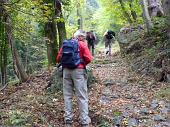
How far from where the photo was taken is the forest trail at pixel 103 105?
28.0 feet

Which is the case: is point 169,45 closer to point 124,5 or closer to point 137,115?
point 137,115

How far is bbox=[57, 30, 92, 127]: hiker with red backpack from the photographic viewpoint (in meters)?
7.94

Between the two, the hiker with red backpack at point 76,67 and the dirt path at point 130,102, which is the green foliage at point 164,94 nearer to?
the dirt path at point 130,102

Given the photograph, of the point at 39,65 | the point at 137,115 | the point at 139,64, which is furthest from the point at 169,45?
the point at 39,65

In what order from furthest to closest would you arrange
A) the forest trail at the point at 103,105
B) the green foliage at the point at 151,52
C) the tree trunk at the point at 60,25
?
the tree trunk at the point at 60,25 < the green foliage at the point at 151,52 < the forest trail at the point at 103,105

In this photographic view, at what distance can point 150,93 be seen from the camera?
10.7 metres

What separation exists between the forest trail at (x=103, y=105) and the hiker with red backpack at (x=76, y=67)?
40 cm

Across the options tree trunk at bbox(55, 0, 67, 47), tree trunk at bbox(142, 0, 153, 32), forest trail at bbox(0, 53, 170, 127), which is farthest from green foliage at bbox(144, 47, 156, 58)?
tree trunk at bbox(55, 0, 67, 47)

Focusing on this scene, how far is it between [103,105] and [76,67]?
88.2 inches

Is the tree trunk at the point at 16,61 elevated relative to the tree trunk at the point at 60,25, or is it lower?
lower

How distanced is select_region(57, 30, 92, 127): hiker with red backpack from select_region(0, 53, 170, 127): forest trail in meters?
0.40

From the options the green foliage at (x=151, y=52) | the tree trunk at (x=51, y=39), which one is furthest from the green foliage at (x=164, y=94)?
the tree trunk at (x=51, y=39)

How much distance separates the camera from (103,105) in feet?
32.3

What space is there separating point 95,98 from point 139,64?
4100mm
